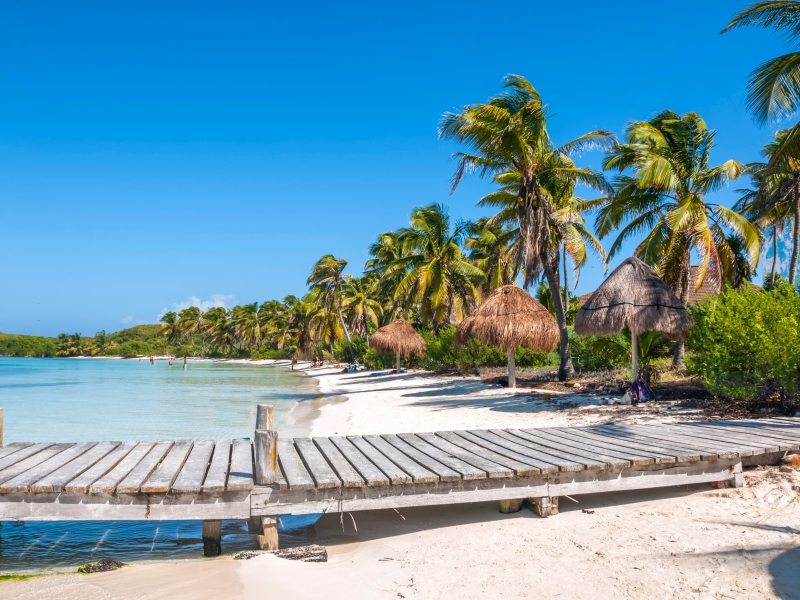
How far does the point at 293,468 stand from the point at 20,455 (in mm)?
2999

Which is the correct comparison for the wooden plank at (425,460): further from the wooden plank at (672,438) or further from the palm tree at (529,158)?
the palm tree at (529,158)

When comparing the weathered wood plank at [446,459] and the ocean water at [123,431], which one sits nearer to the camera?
the weathered wood plank at [446,459]

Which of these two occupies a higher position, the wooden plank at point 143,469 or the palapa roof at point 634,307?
the palapa roof at point 634,307

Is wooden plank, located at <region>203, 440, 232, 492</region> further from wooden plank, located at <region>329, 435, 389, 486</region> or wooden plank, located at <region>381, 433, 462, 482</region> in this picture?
wooden plank, located at <region>381, 433, 462, 482</region>

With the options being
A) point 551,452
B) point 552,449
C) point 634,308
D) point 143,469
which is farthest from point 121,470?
point 634,308

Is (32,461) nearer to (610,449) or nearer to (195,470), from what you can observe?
(195,470)

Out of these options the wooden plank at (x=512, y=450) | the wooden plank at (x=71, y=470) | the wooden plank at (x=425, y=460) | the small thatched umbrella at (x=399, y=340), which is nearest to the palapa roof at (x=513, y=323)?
the wooden plank at (x=512, y=450)

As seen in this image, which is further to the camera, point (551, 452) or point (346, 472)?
point (551, 452)

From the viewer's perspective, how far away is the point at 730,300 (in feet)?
31.0

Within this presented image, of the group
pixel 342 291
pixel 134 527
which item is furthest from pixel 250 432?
pixel 342 291

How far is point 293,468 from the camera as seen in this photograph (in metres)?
5.30

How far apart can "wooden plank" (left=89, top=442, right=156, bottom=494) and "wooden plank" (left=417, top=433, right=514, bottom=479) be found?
3.14 meters

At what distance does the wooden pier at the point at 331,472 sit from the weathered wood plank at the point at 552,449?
2 cm

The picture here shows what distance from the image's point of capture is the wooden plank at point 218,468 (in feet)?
15.5
